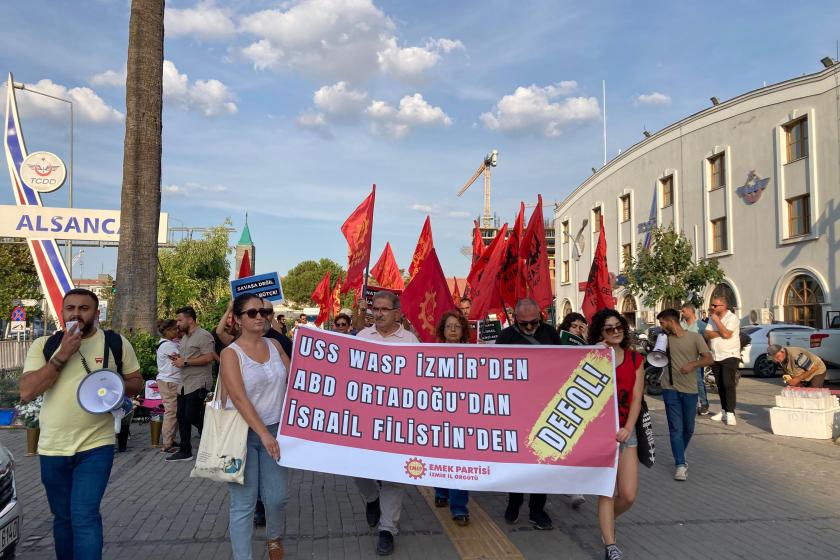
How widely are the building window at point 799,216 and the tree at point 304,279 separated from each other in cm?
5450

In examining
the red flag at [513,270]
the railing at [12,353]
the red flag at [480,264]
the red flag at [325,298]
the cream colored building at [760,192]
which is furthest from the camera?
the cream colored building at [760,192]

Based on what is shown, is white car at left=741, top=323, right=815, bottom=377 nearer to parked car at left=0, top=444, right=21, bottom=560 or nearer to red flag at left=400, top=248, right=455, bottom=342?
red flag at left=400, top=248, right=455, bottom=342

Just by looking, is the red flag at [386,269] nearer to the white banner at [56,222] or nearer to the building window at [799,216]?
the white banner at [56,222]

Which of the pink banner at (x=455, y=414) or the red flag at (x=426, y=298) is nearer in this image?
the pink banner at (x=455, y=414)

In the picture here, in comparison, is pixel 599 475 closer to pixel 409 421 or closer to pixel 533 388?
pixel 533 388

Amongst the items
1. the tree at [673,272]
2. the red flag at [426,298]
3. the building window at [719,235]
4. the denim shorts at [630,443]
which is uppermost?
the building window at [719,235]

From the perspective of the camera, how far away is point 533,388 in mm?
4805

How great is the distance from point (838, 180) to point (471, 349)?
23.5 metres

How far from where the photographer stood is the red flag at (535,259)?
28.9 ft

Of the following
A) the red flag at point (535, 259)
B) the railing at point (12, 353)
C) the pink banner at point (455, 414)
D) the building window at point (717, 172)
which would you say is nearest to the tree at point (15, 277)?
the railing at point (12, 353)

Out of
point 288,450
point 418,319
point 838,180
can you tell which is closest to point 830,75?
point 838,180

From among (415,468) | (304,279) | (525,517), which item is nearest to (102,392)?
(415,468)

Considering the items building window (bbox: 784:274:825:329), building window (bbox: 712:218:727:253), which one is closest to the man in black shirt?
building window (bbox: 784:274:825:329)

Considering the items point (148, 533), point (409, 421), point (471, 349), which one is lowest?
point (148, 533)
